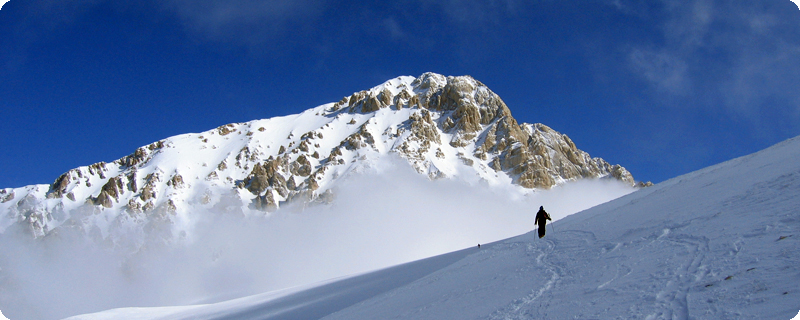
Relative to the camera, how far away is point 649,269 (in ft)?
31.8

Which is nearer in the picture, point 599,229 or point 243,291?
point 599,229

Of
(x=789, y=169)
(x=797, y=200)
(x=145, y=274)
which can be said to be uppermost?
(x=145, y=274)

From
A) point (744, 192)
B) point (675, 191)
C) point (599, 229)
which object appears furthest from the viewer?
point (675, 191)

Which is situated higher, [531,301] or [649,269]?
[649,269]

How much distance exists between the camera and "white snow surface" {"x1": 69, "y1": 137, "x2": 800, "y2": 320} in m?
7.55

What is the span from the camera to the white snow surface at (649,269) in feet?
24.8

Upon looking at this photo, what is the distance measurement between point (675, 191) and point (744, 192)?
5328mm

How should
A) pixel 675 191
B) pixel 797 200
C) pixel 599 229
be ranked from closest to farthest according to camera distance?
pixel 797 200, pixel 599 229, pixel 675 191

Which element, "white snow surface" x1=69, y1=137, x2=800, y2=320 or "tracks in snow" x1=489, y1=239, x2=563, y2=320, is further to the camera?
"tracks in snow" x1=489, y1=239, x2=563, y2=320

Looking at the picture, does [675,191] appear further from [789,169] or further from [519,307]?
[519,307]

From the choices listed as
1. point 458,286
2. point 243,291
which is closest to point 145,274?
point 243,291

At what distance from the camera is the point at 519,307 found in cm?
959

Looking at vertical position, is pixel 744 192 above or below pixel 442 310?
above

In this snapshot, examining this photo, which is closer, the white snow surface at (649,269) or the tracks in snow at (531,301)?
the white snow surface at (649,269)
